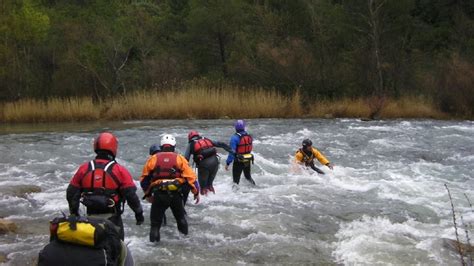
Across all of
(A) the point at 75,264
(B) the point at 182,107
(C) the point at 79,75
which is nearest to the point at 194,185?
(A) the point at 75,264

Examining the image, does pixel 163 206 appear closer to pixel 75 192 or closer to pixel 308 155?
pixel 75 192

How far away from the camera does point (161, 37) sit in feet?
140

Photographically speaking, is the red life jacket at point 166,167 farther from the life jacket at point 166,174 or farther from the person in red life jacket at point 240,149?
the person in red life jacket at point 240,149

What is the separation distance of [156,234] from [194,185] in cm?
97

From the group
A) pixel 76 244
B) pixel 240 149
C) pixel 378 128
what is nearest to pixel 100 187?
pixel 76 244

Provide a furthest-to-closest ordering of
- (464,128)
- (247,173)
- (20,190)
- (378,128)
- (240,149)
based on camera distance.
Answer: (378,128) < (464,128) < (247,173) < (240,149) < (20,190)

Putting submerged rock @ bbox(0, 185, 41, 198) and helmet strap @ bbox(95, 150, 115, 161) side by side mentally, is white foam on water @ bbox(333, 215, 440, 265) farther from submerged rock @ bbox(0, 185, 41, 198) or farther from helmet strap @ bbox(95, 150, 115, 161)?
submerged rock @ bbox(0, 185, 41, 198)

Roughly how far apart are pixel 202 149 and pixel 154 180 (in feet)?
9.16

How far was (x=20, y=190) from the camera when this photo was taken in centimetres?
1122

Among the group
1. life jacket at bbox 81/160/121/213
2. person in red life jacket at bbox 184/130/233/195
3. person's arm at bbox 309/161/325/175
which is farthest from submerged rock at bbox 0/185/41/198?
person's arm at bbox 309/161/325/175

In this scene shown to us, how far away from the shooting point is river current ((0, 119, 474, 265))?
25.1 ft

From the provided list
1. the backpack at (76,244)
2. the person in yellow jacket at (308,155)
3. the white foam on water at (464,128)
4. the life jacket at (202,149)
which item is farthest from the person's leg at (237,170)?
the white foam on water at (464,128)

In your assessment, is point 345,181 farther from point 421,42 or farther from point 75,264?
point 421,42

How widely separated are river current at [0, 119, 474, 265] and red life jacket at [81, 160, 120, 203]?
1.67 m
